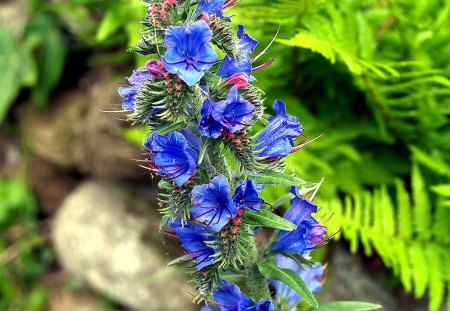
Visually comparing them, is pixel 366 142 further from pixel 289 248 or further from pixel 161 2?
pixel 161 2

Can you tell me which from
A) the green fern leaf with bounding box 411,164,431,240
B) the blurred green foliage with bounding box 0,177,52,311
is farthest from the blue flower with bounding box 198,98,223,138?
the blurred green foliage with bounding box 0,177,52,311

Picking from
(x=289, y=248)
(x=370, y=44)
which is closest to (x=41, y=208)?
(x=370, y=44)

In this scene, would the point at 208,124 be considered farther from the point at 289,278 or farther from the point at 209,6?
the point at 289,278

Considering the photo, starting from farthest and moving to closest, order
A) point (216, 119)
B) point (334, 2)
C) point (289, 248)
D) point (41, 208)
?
point (41, 208), point (334, 2), point (289, 248), point (216, 119)

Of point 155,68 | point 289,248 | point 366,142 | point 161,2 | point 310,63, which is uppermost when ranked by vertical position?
point 161,2

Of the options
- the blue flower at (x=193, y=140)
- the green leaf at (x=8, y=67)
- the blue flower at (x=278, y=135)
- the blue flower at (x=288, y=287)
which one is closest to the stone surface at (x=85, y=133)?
the green leaf at (x=8, y=67)

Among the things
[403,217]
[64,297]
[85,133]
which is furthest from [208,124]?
[64,297]
